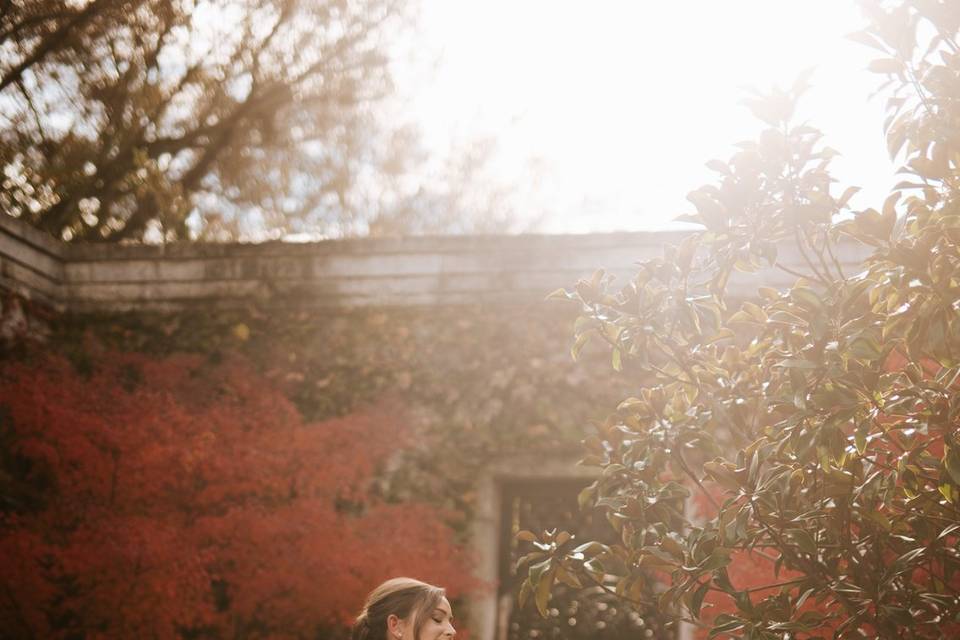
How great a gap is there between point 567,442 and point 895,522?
3.87 meters

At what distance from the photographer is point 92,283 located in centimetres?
828

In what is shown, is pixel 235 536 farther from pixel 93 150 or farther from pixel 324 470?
pixel 93 150

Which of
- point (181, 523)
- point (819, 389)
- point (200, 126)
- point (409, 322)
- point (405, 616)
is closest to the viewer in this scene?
point (819, 389)

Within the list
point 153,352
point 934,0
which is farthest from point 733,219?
point 153,352

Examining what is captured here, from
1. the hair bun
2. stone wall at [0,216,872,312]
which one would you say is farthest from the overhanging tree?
the hair bun

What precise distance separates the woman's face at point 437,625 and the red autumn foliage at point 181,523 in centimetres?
222

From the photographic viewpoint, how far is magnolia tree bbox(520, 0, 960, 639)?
2934 mm

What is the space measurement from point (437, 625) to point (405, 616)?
112 millimetres

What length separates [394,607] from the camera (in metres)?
3.44

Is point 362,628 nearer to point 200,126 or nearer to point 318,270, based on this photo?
point 318,270

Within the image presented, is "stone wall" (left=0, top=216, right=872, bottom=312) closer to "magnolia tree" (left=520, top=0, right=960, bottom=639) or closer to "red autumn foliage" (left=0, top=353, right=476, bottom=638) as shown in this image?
"red autumn foliage" (left=0, top=353, right=476, bottom=638)

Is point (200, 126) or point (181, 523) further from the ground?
point (200, 126)

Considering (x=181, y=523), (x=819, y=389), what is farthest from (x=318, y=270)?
(x=819, y=389)

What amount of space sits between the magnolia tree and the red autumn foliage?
2.44 m
